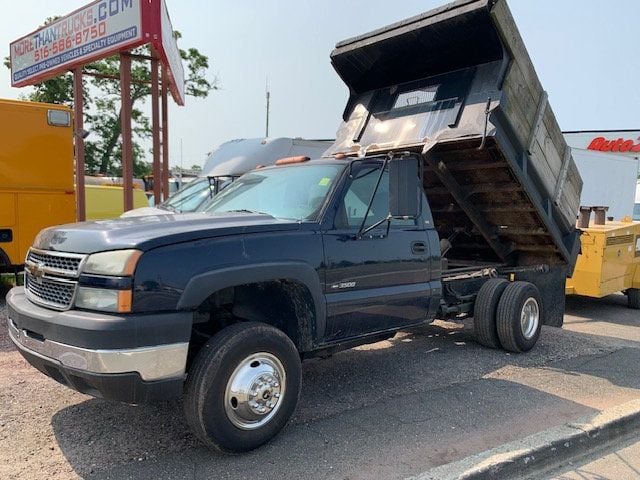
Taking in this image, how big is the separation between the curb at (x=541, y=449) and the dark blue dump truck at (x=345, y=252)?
120 centimetres

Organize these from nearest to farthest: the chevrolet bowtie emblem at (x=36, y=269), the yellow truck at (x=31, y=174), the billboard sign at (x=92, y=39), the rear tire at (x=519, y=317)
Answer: the chevrolet bowtie emblem at (x=36, y=269) → the rear tire at (x=519, y=317) → the yellow truck at (x=31, y=174) → the billboard sign at (x=92, y=39)

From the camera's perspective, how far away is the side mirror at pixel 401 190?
431cm

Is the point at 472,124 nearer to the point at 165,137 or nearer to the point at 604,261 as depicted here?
the point at 604,261

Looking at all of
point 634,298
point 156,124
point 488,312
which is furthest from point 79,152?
point 634,298

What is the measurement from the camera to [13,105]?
27.7 feet

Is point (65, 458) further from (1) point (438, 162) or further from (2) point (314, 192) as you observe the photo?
(1) point (438, 162)

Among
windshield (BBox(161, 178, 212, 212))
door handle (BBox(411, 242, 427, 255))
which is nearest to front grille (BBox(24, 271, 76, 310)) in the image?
Result: door handle (BBox(411, 242, 427, 255))

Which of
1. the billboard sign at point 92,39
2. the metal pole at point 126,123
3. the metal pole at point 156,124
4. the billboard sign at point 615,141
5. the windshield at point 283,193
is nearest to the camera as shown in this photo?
the windshield at point 283,193

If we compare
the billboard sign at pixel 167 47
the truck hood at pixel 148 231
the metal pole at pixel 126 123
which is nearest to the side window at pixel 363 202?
the truck hood at pixel 148 231

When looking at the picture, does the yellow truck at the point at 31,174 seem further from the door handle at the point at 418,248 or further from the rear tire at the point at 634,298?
the rear tire at the point at 634,298

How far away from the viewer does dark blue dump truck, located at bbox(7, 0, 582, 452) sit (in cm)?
330

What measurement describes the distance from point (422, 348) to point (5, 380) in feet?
13.9

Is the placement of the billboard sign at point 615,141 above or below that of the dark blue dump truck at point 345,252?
above

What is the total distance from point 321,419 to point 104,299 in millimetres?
1937
